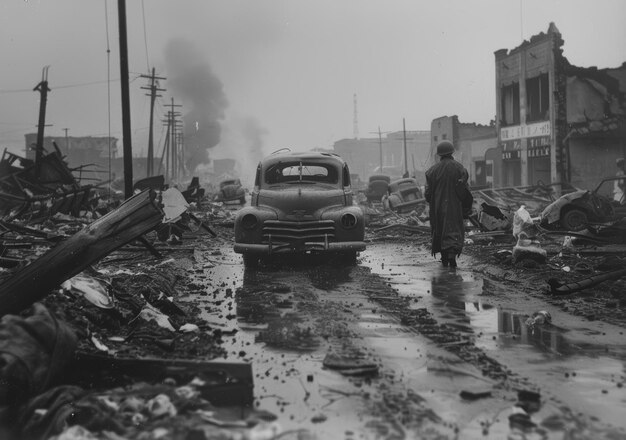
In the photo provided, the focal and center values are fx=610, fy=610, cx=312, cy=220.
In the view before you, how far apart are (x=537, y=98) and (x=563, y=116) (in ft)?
9.76

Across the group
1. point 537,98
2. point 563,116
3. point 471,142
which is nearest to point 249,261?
point 563,116

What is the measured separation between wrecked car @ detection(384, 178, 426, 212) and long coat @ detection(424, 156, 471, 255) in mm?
13796

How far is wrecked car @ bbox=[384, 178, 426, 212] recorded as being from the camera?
79.4ft

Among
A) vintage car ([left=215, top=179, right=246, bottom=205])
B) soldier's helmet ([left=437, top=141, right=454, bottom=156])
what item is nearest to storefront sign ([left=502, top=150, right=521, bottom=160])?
vintage car ([left=215, top=179, right=246, bottom=205])

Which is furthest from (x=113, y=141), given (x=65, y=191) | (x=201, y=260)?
(x=201, y=260)

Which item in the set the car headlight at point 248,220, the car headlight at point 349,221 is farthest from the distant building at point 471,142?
the car headlight at point 248,220

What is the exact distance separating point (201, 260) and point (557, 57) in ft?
93.7

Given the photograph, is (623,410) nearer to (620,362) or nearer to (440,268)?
(620,362)

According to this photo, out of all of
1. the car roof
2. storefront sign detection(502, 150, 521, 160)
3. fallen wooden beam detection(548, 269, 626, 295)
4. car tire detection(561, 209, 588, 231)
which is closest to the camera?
fallen wooden beam detection(548, 269, 626, 295)

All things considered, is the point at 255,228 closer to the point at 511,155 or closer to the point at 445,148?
the point at 445,148

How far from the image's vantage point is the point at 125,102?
17.6m

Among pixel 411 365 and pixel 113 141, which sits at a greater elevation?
pixel 113 141

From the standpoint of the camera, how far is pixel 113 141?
268ft

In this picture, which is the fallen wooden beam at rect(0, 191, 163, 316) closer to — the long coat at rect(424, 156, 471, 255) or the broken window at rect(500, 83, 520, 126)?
the long coat at rect(424, 156, 471, 255)
